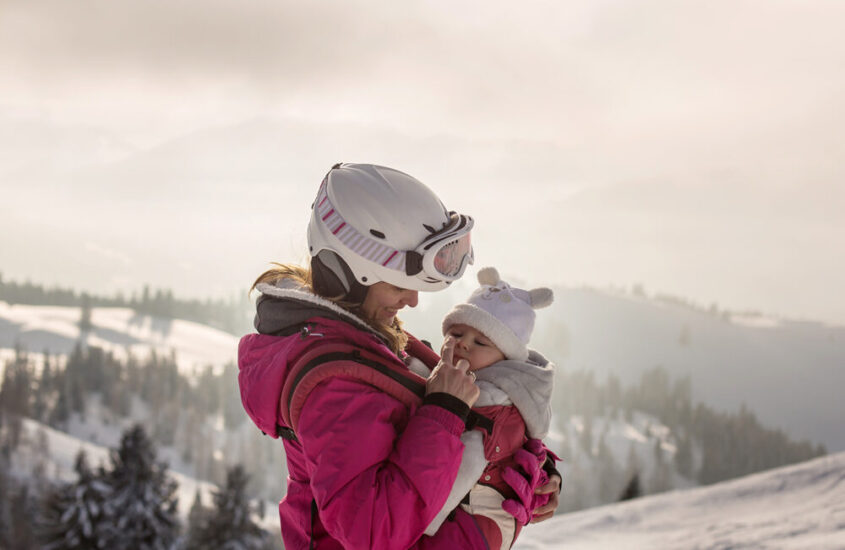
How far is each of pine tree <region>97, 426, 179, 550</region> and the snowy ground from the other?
2614 cm

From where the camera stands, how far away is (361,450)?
268 cm

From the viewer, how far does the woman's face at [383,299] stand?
328cm

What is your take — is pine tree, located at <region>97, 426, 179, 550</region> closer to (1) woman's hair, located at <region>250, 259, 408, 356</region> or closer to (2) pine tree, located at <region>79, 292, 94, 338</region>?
(1) woman's hair, located at <region>250, 259, 408, 356</region>

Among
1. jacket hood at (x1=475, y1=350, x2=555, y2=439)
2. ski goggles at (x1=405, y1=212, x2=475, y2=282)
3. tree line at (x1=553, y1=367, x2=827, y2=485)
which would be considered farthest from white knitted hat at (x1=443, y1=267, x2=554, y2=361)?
tree line at (x1=553, y1=367, x2=827, y2=485)

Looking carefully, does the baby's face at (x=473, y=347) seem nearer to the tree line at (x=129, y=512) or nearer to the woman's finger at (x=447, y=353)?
the woman's finger at (x=447, y=353)

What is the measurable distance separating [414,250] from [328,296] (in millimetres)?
522

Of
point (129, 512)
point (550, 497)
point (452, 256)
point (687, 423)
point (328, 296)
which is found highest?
point (687, 423)

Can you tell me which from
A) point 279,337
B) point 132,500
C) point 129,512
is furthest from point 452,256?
point 129,512

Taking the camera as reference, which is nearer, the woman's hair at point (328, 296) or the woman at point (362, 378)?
the woman at point (362, 378)

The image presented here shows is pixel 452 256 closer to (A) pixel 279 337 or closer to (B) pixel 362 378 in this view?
(B) pixel 362 378

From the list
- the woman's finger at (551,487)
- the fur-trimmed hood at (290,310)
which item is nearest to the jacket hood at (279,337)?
the fur-trimmed hood at (290,310)

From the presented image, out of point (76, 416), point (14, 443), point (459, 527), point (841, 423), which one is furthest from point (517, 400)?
point (841, 423)

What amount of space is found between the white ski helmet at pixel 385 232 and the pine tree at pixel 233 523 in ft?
110

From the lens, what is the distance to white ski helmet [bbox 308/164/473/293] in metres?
3.11
